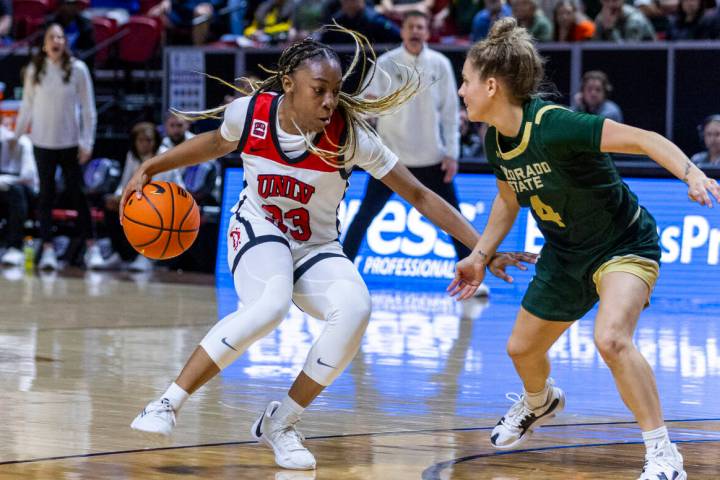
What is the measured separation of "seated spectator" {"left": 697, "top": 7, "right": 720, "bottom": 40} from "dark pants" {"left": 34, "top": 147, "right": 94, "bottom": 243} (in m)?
6.12

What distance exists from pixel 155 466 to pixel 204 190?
8.62 meters

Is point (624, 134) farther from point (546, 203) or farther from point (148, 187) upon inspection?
point (148, 187)

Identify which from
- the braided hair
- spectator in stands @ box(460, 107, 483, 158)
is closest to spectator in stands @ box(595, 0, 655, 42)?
spectator in stands @ box(460, 107, 483, 158)

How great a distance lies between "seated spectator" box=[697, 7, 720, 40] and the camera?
1284 centimetres

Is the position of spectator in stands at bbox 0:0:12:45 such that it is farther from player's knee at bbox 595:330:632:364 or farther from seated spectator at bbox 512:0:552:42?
player's knee at bbox 595:330:632:364

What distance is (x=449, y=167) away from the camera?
Answer: 10.7 meters

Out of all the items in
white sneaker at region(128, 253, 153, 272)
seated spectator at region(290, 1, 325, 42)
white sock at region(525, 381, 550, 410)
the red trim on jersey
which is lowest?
white sneaker at region(128, 253, 153, 272)

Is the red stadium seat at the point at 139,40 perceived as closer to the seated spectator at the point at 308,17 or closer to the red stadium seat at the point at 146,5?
the red stadium seat at the point at 146,5

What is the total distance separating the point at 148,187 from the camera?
5.66 metres

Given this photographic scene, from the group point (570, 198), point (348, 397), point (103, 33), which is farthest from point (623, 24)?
point (570, 198)

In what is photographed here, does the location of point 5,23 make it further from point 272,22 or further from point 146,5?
point 272,22

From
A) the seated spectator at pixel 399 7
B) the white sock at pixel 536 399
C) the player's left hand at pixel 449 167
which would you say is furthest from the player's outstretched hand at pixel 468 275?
the seated spectator at pixel 399 7

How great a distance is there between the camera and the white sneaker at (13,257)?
13.6 metres

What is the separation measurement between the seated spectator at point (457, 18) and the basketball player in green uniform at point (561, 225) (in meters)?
10.5
